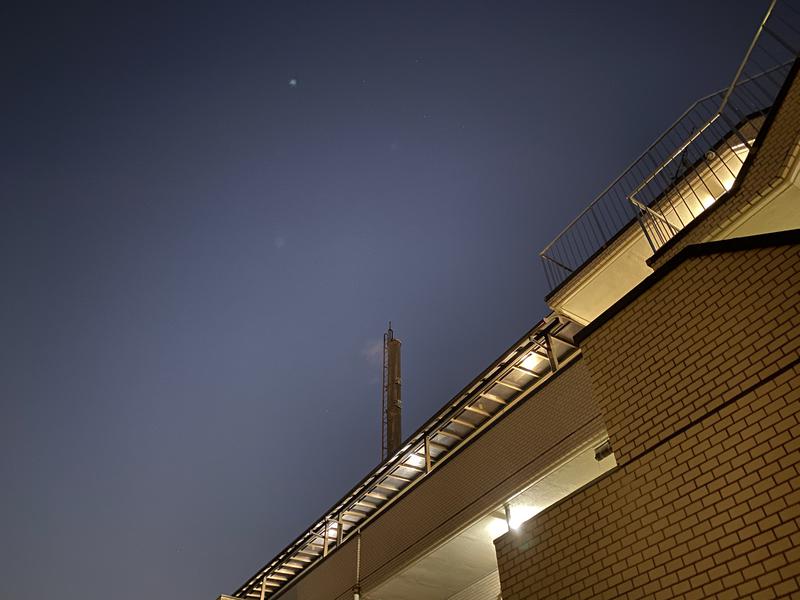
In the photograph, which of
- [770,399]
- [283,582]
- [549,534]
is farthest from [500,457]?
[283,582]

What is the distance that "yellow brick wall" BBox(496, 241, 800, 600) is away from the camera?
163 inches

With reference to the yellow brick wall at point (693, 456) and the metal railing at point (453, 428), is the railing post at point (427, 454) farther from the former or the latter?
the yellow brick wall at point (693, 456)

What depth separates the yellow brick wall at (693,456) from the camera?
4.13 meters

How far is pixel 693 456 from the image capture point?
4.73 metres

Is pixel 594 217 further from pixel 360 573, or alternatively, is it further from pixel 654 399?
pixel 360 573

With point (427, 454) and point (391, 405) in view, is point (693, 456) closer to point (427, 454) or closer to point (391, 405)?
point (427, 454)

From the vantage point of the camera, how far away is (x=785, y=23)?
7191mm

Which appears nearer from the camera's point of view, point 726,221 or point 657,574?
point 657,574

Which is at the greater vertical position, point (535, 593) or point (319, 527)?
point (319, 527)

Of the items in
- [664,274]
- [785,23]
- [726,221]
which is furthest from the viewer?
[785,23]

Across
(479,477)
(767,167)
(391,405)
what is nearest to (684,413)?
(767,167)

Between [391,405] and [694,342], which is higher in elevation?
[391,405]

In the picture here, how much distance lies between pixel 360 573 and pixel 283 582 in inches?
263

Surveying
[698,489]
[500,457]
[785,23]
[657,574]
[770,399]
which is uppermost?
[785,23]
